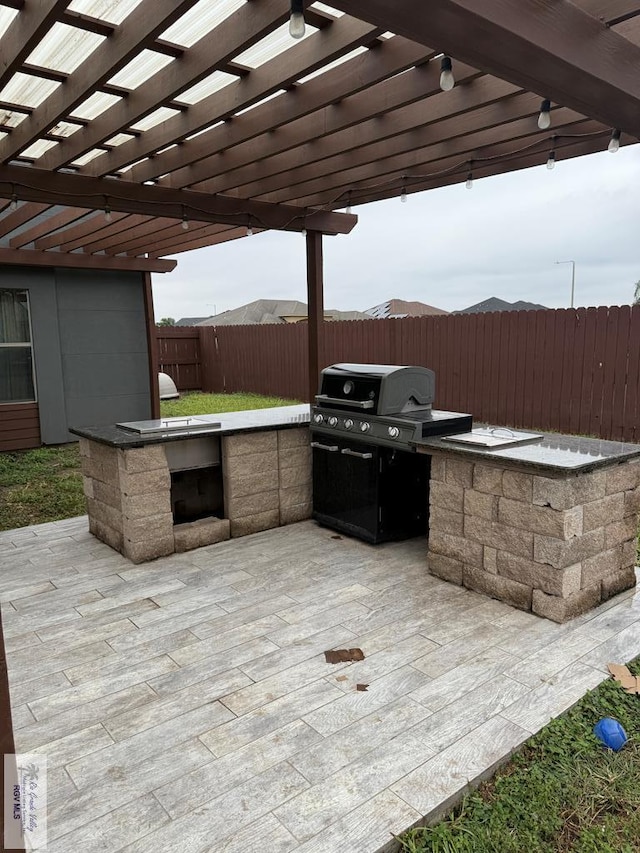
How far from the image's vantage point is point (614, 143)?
3211mm

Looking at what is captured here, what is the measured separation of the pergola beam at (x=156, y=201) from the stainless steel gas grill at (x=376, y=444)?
186 cm

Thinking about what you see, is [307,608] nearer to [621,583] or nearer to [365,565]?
[365,565]

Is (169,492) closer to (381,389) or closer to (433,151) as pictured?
(381,389)

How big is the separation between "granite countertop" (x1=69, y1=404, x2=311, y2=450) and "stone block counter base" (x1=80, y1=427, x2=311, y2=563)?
0.18 ft

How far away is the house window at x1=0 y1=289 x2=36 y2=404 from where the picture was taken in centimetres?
744

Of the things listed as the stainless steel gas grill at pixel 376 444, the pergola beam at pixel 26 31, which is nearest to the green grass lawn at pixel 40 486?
the stainless steel gas grill at pixel 376 444

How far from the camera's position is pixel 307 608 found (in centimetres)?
302

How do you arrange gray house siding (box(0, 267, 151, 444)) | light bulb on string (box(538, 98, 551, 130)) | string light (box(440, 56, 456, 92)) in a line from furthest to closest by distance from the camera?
gray house siding (box(0, 267, 151, 444))
light bulb on string (box(538, 98, 551, 130))
string light (box(440, 56, 456, 92))

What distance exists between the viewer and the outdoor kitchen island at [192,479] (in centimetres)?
367

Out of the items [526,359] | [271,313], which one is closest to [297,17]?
[526,359]

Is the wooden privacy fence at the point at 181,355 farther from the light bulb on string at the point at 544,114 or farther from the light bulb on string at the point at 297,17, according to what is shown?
the light bulb on string at the point at 297,17

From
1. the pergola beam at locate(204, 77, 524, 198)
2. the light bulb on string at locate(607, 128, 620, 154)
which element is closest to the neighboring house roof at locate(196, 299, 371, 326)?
the pergola beam at locate(204, 77, 524, 198)

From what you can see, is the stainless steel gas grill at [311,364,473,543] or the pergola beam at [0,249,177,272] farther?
the pergola beam at [0,249,177,272]

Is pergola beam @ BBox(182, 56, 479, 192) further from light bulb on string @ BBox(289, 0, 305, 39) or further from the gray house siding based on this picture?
the gray house siding
